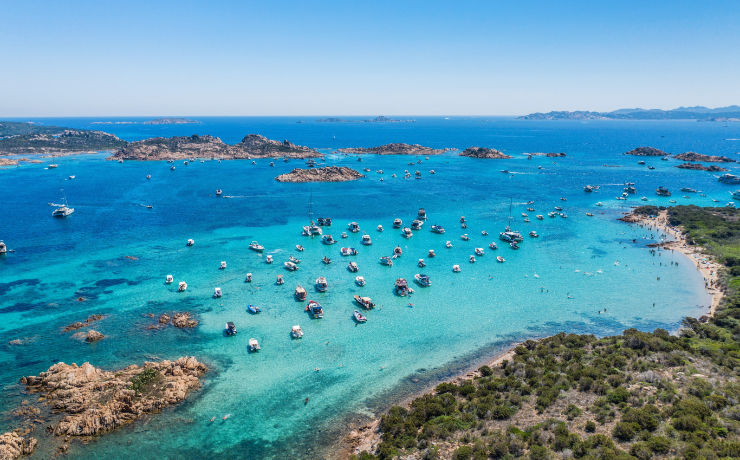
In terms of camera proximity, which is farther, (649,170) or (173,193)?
(649,170)

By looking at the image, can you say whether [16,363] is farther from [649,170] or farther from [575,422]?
[649,170]

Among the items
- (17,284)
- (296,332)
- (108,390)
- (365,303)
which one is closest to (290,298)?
(296,332)

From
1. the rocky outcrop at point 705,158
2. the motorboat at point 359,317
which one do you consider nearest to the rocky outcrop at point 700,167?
the rocky outcrop at point 705,158

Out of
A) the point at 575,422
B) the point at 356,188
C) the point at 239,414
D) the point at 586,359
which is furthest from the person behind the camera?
the point at 356,188

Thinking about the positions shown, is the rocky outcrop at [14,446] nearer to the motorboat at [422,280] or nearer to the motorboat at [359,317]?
the motorboat at [359,317]

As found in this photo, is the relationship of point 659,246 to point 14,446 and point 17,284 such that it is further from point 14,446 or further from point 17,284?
point 17,284

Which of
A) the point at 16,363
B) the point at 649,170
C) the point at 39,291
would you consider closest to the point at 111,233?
the point at 39,291
